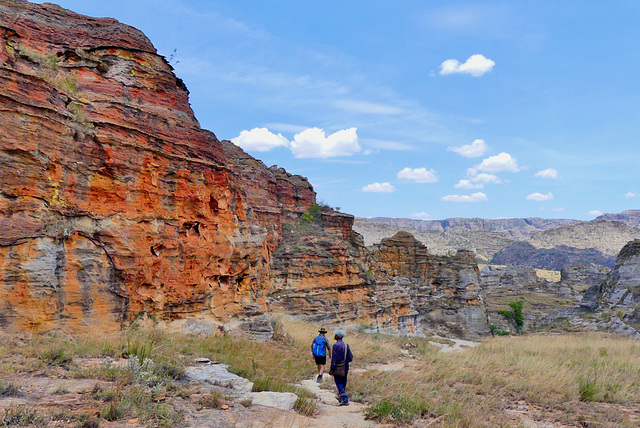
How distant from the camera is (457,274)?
37688 mm

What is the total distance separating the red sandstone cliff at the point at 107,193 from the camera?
7832 mm

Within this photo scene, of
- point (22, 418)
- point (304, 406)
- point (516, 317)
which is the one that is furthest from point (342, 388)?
point (516, 317)

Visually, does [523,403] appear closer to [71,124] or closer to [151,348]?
[151,348]

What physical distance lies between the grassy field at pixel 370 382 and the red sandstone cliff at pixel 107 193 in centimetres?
121

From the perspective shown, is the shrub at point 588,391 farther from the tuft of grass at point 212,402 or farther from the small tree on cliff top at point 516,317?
the small tree on cliff top at point 516,317

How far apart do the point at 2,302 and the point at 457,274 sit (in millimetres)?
36686

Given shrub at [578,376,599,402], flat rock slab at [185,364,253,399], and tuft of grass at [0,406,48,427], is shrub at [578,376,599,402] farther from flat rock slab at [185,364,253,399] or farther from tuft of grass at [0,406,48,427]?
tuft of grass at [0,406,48,427]

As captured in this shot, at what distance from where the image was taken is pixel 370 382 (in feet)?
27.1

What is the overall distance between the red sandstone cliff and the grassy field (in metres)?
1.21

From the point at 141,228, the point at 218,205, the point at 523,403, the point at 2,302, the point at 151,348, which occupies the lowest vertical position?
the point at 523,403

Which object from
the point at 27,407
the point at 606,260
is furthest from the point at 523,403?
the point at 606,260

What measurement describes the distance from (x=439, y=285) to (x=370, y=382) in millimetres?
32402

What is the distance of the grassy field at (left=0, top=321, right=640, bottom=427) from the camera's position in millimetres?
Result: 5340

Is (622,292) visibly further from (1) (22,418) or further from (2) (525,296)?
(1) (22,418)
